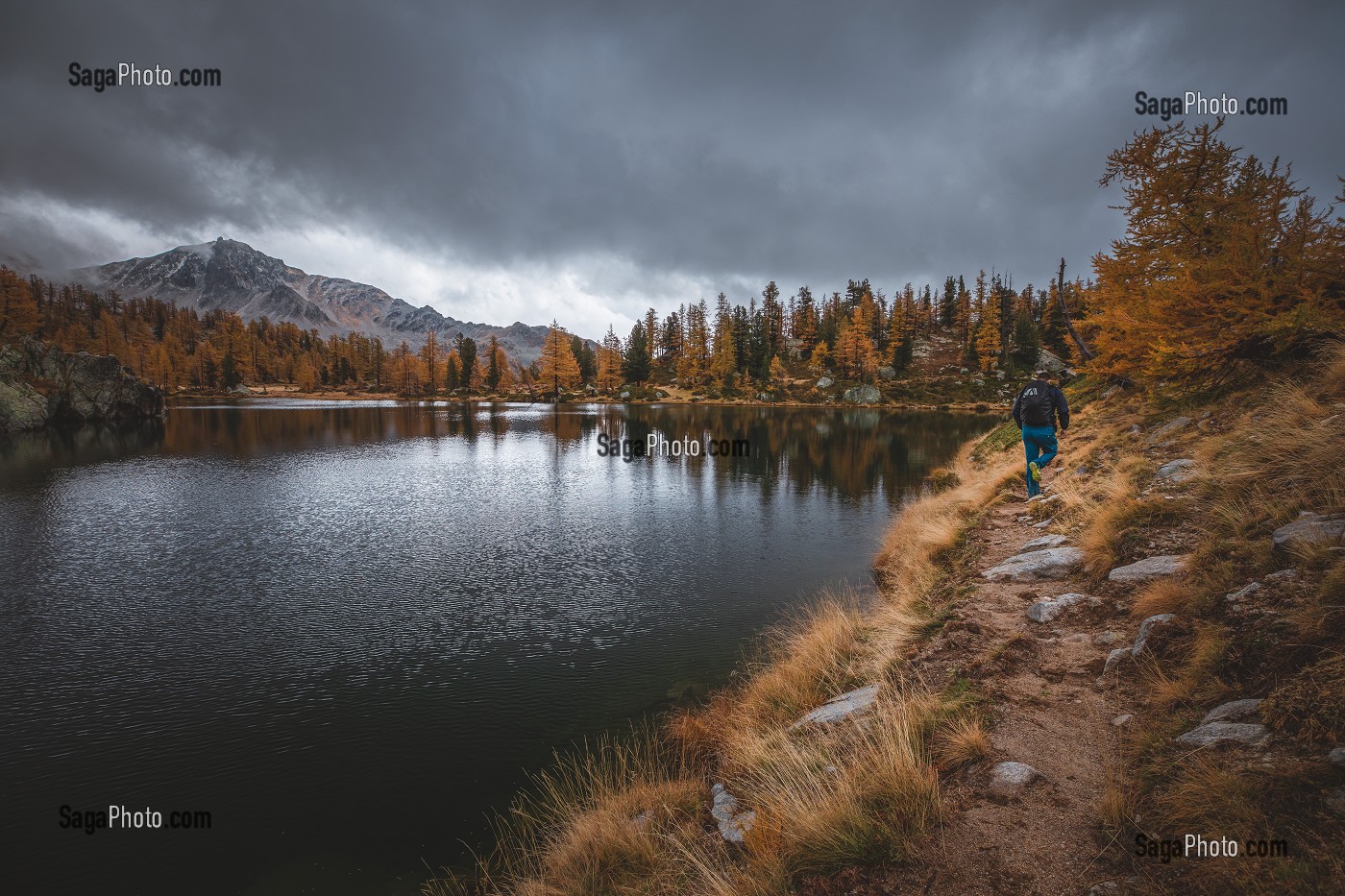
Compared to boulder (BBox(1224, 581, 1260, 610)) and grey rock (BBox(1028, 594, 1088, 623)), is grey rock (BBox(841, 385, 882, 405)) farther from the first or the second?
boulder (BBox(1224, 581, 1260, 610))

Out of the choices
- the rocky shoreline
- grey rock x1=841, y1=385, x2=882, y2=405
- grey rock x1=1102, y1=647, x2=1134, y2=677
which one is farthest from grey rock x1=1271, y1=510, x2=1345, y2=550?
grey rock x1=841, y1=385, x2=882, y2=405

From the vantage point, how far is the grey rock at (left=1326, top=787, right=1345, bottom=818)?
3.25m

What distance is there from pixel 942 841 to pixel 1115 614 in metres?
4.99

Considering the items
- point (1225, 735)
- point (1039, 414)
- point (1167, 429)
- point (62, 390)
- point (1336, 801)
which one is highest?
point (62, 390)

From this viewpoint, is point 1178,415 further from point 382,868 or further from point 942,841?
point 382,868

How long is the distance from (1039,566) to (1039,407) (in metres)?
6.32

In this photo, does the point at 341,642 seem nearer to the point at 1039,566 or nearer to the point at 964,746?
the point at 964,746

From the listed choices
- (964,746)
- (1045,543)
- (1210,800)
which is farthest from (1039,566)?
(1210,800)

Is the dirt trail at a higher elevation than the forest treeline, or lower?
lower

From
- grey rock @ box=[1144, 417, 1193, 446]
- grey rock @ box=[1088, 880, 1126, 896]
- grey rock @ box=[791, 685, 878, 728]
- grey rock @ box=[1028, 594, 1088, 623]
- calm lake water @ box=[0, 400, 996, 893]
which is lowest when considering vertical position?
calm lake water @ box=[0, 400, 996, 893]

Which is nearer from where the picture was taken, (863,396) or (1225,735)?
(1225,735)

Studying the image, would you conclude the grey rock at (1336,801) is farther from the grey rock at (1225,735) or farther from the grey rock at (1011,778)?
the grey rock at (1011,778)

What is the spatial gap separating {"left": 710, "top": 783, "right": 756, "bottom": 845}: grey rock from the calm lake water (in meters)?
3.79

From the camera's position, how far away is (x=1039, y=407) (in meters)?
14.5
